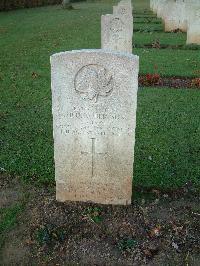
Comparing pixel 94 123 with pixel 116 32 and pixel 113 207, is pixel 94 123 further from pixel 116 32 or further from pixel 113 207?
pixel 116 32

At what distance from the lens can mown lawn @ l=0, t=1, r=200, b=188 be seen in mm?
6016

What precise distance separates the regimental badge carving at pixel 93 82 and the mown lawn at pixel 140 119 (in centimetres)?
171

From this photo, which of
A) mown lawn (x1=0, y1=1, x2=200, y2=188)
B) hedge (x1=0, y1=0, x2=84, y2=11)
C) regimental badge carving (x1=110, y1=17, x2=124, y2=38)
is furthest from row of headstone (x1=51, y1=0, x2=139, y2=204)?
hedge (x1=0, y1=0, x2=84, y2=11)

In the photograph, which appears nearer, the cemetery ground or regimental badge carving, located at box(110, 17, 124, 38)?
the cemetery ground

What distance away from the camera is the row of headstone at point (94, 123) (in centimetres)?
436

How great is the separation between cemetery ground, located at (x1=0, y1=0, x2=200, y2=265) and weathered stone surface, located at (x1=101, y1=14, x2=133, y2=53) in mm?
1723

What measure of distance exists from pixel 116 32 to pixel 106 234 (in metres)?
8.62

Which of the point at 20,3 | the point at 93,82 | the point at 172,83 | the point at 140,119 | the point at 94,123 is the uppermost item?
the point at 20,3

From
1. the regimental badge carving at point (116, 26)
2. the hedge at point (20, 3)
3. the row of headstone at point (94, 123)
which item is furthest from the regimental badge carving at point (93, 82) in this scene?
the hedge at point (20, 3)

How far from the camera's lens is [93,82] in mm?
4445

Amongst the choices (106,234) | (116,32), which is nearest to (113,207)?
(106,234)

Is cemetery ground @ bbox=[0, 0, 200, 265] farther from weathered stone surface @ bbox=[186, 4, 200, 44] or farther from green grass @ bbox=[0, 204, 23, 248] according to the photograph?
weathered stone surface @ bbox=[186, 4, 200, 44]

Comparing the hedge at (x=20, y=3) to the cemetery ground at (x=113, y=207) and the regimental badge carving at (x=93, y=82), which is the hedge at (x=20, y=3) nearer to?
the cemetery ground at (x=113, y=207)

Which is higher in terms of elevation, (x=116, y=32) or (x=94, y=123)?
(x=116, y=32)
